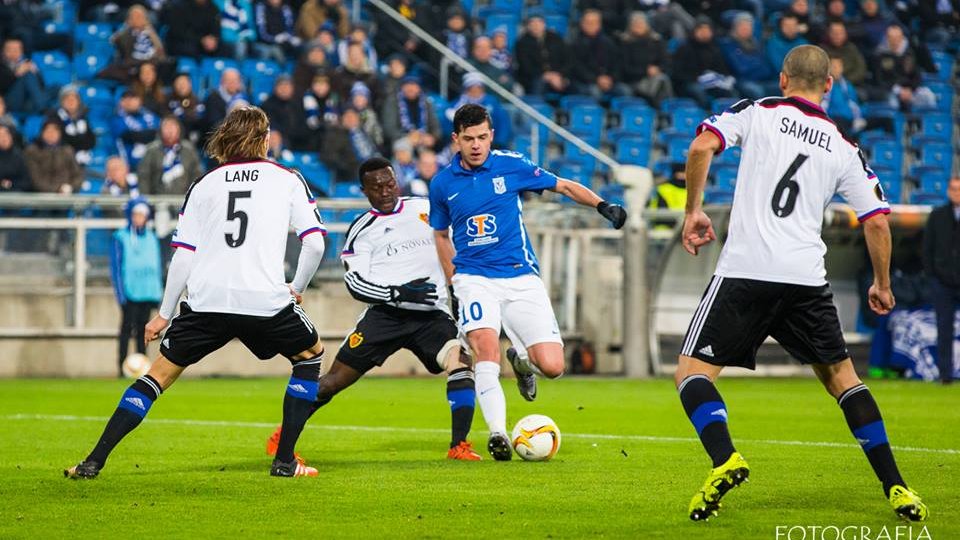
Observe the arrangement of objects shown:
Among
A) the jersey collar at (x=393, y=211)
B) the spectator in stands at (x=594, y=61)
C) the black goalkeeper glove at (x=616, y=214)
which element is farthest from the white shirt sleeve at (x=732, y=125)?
the spectator in stands at (x=594, y=61)

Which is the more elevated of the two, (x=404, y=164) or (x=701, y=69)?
(x=701, y=69)

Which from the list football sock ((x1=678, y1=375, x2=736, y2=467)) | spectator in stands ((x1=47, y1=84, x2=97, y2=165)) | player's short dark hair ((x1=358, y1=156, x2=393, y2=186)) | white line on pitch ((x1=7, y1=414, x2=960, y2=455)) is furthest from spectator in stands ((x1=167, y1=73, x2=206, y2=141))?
football sock ((x1=678, y1=375, x2=736, y2=467))

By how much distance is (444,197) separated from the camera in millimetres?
9336

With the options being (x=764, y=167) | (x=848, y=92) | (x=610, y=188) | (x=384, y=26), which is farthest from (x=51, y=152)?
(x=764, y=167)

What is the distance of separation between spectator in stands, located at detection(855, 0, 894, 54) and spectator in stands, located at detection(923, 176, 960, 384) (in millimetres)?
8425

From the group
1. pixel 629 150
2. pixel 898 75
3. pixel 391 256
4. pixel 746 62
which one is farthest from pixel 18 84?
pixel 898 75

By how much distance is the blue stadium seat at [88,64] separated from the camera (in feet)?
70.3

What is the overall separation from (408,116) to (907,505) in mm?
15106

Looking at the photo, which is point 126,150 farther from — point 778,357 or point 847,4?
point 847,4

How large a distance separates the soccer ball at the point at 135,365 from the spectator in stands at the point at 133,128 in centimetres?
291

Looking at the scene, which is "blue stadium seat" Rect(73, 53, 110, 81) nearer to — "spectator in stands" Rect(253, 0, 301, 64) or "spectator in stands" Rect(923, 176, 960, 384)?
"spectator in stands" Rect(253, 0, 301, 64)

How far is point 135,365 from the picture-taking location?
1727 cm

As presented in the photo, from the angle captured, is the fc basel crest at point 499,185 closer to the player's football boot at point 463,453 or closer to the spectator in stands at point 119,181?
the player's football boot at point 463,453

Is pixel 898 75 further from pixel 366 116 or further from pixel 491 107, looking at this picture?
pixel 366 116
